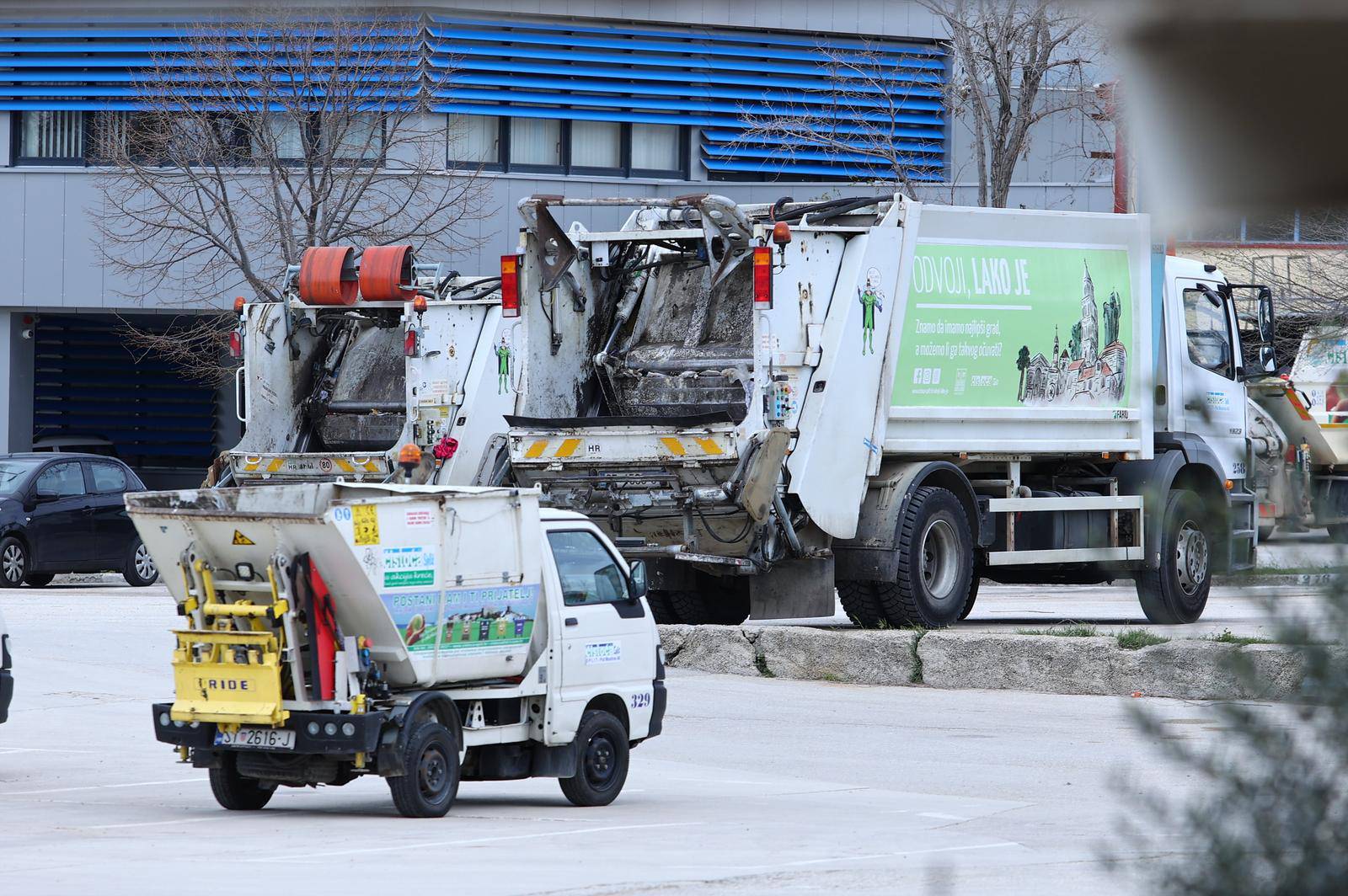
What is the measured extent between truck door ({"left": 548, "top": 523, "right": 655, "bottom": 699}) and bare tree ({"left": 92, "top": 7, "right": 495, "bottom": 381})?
16073mm

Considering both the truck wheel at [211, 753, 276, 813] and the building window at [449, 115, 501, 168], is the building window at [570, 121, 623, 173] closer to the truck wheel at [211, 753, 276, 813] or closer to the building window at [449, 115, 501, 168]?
the building window at [449, 115, 501, 168]

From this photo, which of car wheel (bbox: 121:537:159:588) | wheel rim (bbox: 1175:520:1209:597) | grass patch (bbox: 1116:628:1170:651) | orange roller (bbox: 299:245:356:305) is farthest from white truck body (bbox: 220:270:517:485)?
grass patch (bbox: 1116:628:1170:651)

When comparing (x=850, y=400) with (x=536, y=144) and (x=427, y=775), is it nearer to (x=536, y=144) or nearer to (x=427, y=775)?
(x=427, y=775)

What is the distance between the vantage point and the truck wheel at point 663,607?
16.6 metres

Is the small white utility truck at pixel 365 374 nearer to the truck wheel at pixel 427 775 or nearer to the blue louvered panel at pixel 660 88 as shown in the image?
the truck wheel at pixel 427 775

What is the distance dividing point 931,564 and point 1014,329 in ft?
6.79

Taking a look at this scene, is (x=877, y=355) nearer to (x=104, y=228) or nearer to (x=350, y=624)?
(x=350, y=624)

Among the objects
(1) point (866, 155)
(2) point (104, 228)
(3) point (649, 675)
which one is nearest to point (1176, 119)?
(3) point (649, 675)

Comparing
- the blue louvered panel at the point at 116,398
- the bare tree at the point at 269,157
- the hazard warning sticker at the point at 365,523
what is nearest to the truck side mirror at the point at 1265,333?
the hazard warning sticker at the point at 365,523

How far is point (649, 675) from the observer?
1006 cm

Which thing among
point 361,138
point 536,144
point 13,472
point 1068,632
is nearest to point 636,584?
point 1068,632

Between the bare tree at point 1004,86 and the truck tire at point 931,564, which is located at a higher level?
the bare tree at point 1004,86

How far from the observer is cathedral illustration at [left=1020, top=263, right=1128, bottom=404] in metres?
15.9

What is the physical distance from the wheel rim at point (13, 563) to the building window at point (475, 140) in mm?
10570
